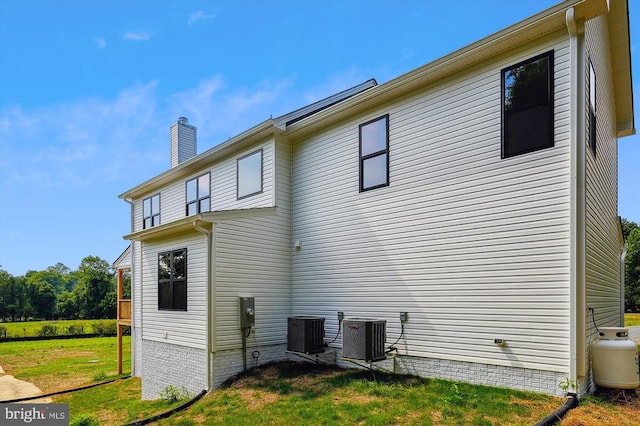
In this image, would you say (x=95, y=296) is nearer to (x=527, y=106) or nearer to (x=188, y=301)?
(x=188, y=301)

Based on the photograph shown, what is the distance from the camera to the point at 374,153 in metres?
8.43

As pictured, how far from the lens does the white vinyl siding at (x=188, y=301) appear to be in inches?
349

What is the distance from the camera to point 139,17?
1049cm

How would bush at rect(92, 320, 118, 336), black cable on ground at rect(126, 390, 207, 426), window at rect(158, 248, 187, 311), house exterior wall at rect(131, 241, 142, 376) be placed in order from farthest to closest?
1. bush at rect(92, 320, 118, 336)
2. house exterior wall at rect(131, 241, 142, 376)
3. window at rect(158, 248, 187, 311)
4. black cable on ground at rect(126, 390, 207, 426)

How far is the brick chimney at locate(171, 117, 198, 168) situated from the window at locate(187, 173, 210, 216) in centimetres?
207

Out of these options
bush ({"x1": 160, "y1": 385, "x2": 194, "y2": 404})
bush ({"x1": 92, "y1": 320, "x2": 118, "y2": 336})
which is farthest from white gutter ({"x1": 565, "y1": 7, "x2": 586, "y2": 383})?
bush ({"x1": 92, "y1": 320, "x2": 118, "y2": 336})

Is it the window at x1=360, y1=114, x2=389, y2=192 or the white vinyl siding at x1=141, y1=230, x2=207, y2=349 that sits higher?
the window at x1=360, y1=114, x2=389, y2=192

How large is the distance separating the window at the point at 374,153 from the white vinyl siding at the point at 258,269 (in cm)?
241

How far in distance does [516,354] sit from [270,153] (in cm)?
694

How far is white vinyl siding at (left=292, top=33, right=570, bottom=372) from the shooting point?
230 inches

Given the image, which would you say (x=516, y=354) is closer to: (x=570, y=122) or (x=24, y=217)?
(x=570, y=122)

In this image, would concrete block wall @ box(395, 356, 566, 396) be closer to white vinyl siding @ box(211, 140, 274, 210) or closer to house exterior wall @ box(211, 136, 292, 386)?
house exterior wall @ box(211, 136, 292, 386)

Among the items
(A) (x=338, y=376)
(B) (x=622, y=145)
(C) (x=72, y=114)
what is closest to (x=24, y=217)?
(C) (x=72, y=114)

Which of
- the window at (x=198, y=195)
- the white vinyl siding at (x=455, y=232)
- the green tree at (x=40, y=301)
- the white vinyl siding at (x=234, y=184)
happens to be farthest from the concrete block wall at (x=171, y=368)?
the green tree at (x=40, y=301)
